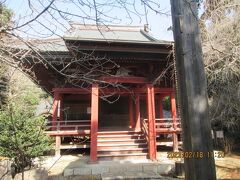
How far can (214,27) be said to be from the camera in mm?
7926

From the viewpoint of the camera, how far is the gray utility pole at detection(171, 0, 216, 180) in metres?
1.84

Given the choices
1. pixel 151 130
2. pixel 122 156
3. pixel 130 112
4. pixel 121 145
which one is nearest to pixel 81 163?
pixel 122 156

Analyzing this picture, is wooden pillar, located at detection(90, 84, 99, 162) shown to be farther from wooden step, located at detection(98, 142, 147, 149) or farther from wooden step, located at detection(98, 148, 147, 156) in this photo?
wooden step, located at detection(98, 142, 147, 149)

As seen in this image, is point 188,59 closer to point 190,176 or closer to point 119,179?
point 190,176

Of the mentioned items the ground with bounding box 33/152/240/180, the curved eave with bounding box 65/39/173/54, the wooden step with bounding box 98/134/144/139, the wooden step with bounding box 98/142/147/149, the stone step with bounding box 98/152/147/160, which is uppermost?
the curved eave with bounding box 65/39/173/54

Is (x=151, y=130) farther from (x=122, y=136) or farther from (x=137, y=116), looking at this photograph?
(x=137, y=116)

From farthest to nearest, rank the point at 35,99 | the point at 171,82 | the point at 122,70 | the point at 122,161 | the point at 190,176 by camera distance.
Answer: the point at 35,99 → the point at 171,82 → the point at 122,70 → the point at 122,161 → the point at 190,176

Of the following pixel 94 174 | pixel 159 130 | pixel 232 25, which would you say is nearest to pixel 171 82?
pixel 159 130

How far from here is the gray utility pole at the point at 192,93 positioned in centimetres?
184

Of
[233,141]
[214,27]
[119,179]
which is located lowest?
[119,179]

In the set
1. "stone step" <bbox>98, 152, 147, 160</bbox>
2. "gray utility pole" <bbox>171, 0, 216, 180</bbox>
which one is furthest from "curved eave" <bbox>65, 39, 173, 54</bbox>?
"gray utility pole" <bbox>171, 0, 216, 180</bbox>

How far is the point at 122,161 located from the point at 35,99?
733 inches

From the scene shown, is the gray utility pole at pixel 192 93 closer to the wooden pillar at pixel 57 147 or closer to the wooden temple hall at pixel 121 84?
the wooden temple hall at pixel 121 84

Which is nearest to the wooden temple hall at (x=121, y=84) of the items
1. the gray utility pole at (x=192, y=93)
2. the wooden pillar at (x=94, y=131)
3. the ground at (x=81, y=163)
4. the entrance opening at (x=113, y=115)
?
the wooden pillar at (x=94, y=131)
